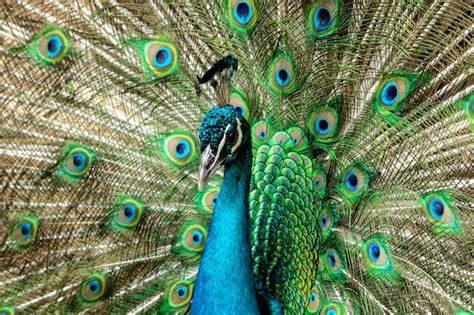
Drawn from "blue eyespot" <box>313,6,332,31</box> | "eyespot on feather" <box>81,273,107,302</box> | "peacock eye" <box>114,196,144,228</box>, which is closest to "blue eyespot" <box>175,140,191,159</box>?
"peacock eye" <box>114,196,144,228</box>

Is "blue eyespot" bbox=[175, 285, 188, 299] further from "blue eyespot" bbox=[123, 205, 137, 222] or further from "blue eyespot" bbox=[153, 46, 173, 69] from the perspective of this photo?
"blue eyespot" bbox=[153, 46, 173, 69]

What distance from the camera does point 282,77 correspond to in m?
1.95

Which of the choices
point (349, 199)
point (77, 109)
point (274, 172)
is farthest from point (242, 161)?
point (77, 109)

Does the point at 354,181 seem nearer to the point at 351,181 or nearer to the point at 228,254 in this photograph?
the point at 351,181

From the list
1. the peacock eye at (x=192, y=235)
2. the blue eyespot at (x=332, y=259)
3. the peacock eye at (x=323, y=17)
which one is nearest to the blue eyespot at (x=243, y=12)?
the peacock eye at (x=323, y=17)

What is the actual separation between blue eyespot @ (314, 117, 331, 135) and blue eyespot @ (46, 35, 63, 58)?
2.82 feet

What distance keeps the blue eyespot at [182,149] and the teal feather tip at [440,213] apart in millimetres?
765

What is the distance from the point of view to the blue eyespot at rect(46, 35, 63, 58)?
74.0 inches

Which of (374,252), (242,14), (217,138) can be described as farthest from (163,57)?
(374,252)

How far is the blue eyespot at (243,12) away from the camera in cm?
187

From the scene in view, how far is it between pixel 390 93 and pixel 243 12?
20.8 inches

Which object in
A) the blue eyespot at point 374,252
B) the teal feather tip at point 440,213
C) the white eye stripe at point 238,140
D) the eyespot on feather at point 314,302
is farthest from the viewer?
the eyespot on feather at point 314,302

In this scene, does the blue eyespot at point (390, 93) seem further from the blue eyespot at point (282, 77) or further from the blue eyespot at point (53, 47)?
the blue eyespot at point (53, 47)

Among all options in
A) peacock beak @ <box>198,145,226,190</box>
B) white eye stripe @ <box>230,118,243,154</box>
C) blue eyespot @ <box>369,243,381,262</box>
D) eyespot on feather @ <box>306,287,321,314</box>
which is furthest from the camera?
eyespot on feather @ <box>306,287,321,314</box>
